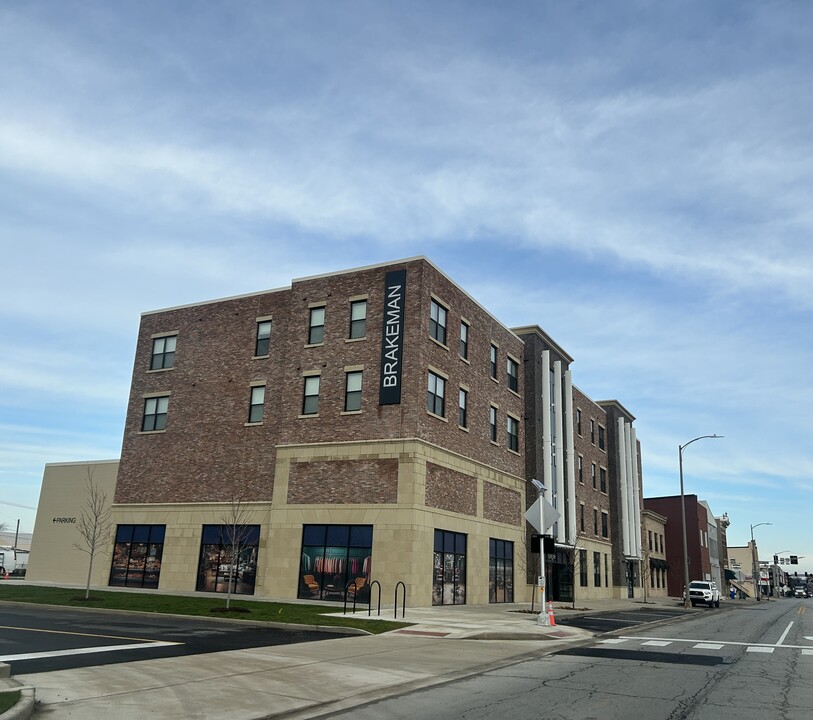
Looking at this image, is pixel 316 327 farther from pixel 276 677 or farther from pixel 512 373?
pixel 276 677

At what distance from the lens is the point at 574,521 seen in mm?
46125

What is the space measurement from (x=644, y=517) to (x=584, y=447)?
19535 mm

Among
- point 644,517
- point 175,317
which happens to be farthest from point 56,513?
point 644,517

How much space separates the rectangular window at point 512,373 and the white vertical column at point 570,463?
750 cm

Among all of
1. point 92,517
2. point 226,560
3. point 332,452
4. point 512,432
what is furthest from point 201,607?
point 512,432

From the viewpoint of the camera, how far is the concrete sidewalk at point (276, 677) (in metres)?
9.20

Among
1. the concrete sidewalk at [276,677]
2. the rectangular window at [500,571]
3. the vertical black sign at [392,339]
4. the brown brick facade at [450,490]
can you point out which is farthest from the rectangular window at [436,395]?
the concrete sidewalk at [276,677]

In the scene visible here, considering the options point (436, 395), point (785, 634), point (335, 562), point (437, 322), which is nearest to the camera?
point (785, 634)

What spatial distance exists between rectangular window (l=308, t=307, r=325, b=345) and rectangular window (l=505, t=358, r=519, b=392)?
11.6 meters

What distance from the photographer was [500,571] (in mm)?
36188

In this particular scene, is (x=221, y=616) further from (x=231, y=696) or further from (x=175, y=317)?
(x=175, y=317)

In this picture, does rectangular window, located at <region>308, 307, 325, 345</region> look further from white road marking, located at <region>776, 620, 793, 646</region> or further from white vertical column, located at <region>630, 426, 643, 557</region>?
white vertical column, located at <region>630, 426, 643, 557</region>

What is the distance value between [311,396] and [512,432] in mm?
12863

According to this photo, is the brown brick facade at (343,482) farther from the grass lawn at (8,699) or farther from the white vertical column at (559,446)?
the grass lawn at (8,699)
